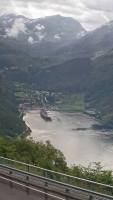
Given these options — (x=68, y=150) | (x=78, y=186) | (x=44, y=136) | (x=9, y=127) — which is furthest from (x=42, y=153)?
(x=9, y=127)

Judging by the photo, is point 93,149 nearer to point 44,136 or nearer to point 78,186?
point 44,136

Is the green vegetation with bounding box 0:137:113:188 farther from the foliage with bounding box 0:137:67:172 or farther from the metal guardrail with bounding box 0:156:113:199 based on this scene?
the metal guardrail with bounding box 0:156:113:199

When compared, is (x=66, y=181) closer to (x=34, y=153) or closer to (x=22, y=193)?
(x=22, y=193)

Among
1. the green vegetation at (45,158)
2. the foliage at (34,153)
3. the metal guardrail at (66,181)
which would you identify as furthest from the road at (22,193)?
the foliage at (34,153)

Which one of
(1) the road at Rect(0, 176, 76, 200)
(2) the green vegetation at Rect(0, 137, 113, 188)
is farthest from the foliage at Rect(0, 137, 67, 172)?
(1) the road at Rect(0, 176, 76, 200)

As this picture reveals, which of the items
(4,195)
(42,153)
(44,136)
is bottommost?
(4,195)
